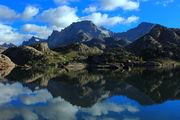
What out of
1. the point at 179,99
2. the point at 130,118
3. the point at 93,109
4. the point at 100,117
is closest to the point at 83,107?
the point at 93,109

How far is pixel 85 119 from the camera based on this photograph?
39.5 meters

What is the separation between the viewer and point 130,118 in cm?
3988

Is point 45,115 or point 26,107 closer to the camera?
point 45,115

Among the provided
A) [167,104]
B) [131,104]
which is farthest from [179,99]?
[131,104]

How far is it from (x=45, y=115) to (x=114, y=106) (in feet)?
50.8

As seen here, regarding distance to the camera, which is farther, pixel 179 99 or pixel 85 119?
pixel 179 99

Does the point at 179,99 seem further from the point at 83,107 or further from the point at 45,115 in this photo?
the point at 45,115

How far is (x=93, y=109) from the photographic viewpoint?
4759 cm

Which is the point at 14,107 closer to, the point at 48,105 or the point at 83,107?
the point at 48,105

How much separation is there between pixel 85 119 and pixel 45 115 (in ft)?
24.5

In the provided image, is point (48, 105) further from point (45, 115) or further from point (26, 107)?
point (45, 115)

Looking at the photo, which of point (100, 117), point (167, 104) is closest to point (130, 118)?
point (100, 117)

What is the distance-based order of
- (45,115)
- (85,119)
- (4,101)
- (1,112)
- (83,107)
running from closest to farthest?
(85,119) < (45,115) < (1,112) < (83,107) < (4,101)

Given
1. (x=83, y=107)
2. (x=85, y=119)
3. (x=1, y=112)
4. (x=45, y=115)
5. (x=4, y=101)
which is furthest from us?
(x=4, y=101)
